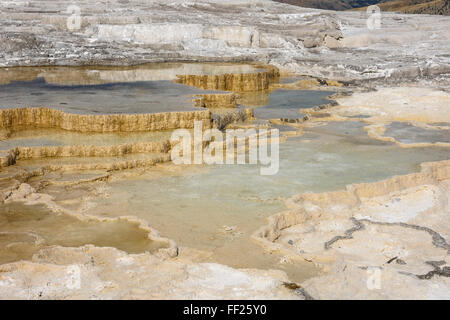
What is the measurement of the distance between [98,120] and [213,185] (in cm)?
250

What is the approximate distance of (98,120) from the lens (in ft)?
24.5

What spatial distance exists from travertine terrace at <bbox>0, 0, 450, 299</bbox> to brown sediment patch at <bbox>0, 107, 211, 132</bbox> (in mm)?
21

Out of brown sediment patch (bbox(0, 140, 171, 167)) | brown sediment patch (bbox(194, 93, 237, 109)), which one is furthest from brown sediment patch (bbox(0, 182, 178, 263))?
brown sediment patch (bbox(194, 93, 237, 109))

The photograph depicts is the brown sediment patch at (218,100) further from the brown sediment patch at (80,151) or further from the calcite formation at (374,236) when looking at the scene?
the calcite formation at (374,236)

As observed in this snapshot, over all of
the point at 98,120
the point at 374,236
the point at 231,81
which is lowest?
the point at 374,236

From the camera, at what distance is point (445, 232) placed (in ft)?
16.6

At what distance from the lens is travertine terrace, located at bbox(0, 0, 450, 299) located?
373 centimetres

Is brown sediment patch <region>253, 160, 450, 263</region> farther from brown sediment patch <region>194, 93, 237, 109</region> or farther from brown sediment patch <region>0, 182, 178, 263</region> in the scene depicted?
brown sediment patch <region>194, 93, 237, 109</region>

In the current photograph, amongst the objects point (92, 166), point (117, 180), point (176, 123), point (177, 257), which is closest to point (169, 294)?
point (177, 257)

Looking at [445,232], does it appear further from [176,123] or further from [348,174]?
[176,123]

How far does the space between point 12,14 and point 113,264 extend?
17440mm

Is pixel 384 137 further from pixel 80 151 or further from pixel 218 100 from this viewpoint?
pixel 80 151

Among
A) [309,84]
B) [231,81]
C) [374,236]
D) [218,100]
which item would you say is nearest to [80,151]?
[218,100]

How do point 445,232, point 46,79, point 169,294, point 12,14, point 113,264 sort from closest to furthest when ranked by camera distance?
point 169,294, point 113,264, point 445,232, point 46,79, point 12,14
